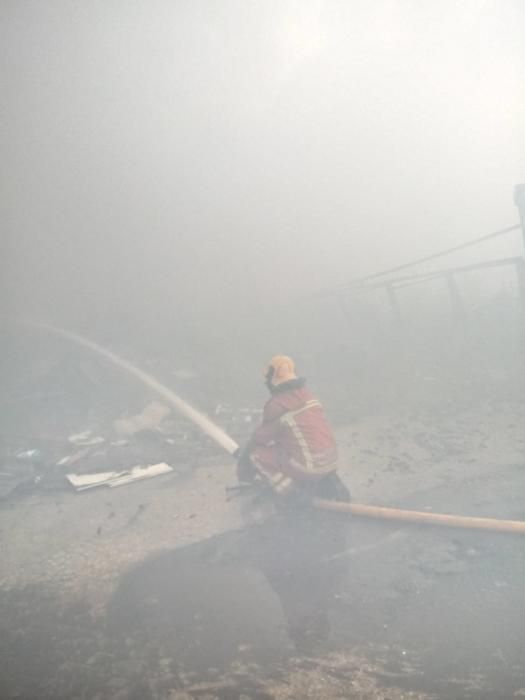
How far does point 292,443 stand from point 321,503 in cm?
57

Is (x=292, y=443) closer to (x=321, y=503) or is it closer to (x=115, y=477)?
(x=321, y=503)

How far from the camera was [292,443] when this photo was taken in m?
3.71

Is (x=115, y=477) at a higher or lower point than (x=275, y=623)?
higher

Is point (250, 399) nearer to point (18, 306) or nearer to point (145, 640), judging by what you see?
point (145, 640)

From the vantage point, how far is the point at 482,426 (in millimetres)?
5840

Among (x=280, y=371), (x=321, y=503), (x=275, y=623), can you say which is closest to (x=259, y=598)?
(x=275, y=623)

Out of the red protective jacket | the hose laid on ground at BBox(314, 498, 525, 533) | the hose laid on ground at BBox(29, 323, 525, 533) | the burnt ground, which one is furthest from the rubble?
the hose laid on ground at BBox(314, 498, 525, 533)

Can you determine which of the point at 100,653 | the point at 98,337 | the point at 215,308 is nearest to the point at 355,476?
the point at 100,653

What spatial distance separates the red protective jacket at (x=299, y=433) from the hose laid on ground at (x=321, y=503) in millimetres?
357

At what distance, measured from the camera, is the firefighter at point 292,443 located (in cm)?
368

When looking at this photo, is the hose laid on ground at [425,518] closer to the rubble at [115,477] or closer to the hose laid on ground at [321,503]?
the hose laid on ground at [321,503]

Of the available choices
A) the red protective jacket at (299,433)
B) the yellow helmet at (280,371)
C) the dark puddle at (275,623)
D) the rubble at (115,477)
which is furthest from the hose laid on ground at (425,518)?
the rubble at (115,477)

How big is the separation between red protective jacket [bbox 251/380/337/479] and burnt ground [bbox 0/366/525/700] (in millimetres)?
442

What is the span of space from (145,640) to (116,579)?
0.72 m
